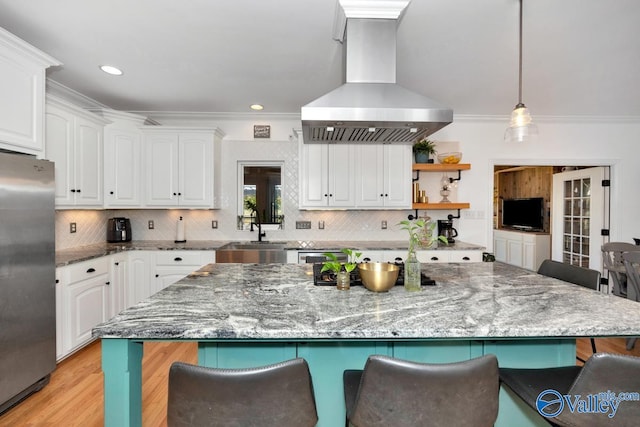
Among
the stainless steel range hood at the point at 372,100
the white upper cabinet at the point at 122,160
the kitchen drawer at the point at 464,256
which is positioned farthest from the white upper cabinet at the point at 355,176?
the white upper cabinet at the point at 122,160

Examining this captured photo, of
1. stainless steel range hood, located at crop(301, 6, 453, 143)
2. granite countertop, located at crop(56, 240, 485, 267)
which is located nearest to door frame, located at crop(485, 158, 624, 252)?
granite countertop, located at crop(56, 240, 485, 267)

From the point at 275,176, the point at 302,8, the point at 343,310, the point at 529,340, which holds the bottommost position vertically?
the point at 529,340

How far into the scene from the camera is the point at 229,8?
186 centimetres

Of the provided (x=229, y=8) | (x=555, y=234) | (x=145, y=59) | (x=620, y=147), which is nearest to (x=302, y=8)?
(x=229, y=8)

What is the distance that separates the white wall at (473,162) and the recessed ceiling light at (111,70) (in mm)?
1259

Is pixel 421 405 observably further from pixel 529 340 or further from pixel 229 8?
pixel 229 8

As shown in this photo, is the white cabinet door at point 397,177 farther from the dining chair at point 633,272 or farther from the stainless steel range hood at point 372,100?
the dining chair at point 633,272

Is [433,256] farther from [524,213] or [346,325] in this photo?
[524,213]

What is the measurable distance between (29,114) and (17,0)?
70cm

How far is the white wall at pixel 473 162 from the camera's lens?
400 centimetres

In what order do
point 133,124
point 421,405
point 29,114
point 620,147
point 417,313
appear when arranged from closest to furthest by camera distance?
point 421,405
point 417,313
point 29,114
point 133,124
point 620,147

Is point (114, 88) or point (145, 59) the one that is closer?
point (145, 59)

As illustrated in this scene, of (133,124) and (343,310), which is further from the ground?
(133,124)

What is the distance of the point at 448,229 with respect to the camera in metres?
3.87
